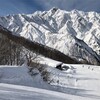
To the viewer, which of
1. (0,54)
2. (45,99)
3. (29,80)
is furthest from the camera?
(0,54)

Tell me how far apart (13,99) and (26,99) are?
64 centimetres

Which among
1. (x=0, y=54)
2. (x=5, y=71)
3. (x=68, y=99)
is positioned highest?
(x=0, y=54)

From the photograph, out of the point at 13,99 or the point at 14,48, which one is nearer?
the point at 13,99

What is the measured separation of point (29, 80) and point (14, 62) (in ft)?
63.9

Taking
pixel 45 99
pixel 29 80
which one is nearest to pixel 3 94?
pixel 45 99

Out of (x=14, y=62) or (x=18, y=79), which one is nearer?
(x=18, y=79)

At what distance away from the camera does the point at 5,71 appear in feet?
56.6

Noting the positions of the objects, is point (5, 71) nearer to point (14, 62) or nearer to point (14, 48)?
point (14, 62)

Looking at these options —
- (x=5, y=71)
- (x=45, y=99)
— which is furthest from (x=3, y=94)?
(x=5, y=71)

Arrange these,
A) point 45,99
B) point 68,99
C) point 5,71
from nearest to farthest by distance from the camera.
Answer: point 45,99
point 68,99
point 5,71

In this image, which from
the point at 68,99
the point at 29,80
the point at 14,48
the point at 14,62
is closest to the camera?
the point at 68,99

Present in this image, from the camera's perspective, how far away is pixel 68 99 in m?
11.9

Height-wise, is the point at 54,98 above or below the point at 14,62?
below

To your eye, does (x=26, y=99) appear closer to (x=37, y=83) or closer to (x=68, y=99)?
(x=68, y=99)
